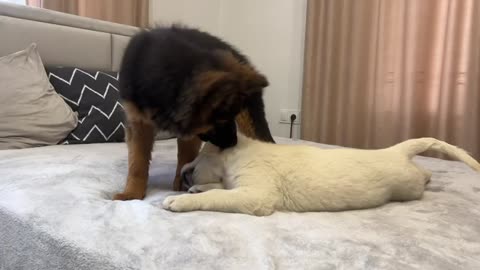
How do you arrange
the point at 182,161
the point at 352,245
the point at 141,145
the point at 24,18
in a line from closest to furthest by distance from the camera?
the point at 352,245 < the point at 141,145 < the point at 182,161 < the point at 24,18

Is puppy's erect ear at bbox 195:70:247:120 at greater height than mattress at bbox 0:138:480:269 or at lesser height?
greater

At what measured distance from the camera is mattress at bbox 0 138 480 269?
0.67 metres

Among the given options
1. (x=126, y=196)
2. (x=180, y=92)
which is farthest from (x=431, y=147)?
(x=126, y=196)

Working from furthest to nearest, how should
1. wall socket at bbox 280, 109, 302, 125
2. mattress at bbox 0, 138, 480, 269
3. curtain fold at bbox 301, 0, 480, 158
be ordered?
wall socket at bbox 280, 109, 302, 125, curtain fold at bbox 301, 0, 480, 158, mattress at bbox 0, 138, 480, 269

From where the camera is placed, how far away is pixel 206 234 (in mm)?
746

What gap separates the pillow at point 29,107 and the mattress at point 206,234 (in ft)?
2.04

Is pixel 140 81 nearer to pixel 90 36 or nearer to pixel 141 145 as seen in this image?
pixel 141 145

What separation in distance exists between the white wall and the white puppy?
1953 millimetres

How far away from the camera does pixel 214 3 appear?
3.52m

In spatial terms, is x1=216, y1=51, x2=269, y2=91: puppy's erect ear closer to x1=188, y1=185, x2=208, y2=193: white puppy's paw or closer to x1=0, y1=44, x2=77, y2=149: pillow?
x1=188, y1=185, x2=208, y2=193: white puppy's paw

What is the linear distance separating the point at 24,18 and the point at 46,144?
698mm

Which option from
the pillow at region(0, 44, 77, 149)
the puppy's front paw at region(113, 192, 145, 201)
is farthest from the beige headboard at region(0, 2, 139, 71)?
the puppy's front paw at region(113, 192, 145, 201)

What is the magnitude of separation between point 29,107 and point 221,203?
1.23 m

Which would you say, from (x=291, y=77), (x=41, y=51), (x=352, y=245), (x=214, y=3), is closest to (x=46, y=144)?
(x=41, y=51)
